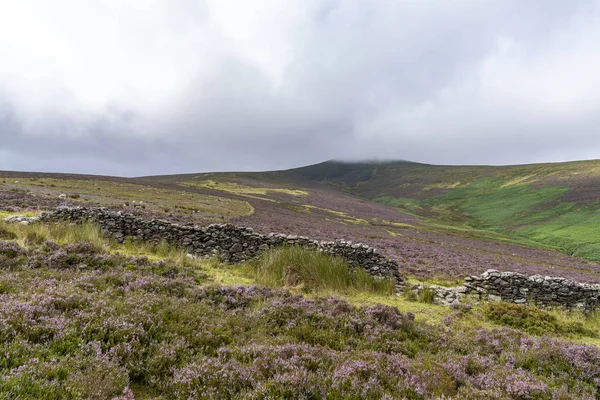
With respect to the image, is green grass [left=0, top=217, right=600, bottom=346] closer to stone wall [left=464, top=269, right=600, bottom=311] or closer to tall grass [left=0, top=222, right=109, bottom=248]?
tall grass [left=0, top=222, right=109, bottom=248]

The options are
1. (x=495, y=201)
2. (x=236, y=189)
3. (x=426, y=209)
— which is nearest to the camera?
(x=236, y=189)

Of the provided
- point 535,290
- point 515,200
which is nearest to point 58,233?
point 535,290

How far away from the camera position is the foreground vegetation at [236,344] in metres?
4.31

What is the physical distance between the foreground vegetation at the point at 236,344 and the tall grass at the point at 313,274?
92.9 inches

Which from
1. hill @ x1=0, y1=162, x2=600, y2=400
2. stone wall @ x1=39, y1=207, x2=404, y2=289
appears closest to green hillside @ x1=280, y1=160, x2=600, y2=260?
stone wall @ x1=39, y1=207, x2=404, y2=289

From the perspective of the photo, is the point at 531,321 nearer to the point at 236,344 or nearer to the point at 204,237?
the point at 236,344

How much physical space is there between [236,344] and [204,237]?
11098 millimetres

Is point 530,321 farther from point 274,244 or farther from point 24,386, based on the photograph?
point 24,386

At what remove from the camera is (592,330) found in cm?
982

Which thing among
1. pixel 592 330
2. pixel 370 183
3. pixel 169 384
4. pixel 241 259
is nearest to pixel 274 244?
pixel 241 259

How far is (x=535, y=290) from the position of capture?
14211 mm

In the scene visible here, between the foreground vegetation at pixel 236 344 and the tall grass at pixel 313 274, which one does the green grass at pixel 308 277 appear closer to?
the tall grass at pixel 313 274

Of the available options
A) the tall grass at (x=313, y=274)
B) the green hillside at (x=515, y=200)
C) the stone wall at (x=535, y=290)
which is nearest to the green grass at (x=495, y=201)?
the green hillside at (x=515, y=200)

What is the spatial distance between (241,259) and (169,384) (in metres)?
11.0
